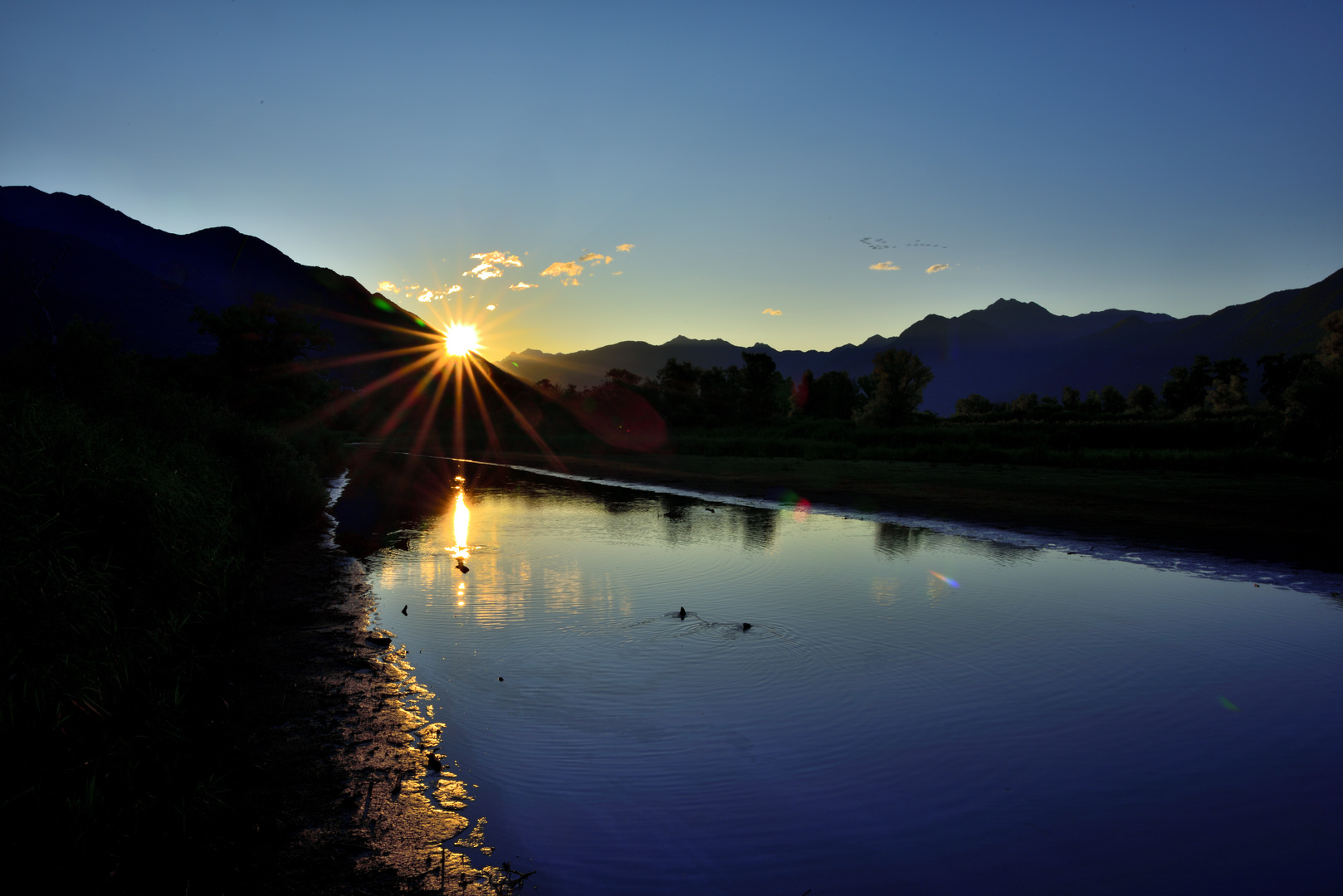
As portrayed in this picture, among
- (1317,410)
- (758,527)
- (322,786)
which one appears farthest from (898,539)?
(1317,410)

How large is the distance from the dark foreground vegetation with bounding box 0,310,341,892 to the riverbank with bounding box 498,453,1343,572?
19472mm

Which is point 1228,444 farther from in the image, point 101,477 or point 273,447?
point 101,477

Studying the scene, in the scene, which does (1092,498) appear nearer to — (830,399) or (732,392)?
(732,392)

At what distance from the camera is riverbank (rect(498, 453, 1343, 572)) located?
1822 centimetres

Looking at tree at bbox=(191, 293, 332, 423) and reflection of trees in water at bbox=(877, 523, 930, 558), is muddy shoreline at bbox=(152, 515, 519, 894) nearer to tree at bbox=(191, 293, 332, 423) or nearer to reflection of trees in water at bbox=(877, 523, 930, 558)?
reflection of trees in water at bbox=(877, 523, 930, 558)

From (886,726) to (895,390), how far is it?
72757 millimetres

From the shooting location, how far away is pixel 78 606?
20.6 feet

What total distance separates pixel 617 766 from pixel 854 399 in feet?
477

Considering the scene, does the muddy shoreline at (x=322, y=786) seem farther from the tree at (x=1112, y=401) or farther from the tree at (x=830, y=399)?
the tree at (x=1112, y=401)

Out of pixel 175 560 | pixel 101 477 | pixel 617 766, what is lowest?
pixel 617 766

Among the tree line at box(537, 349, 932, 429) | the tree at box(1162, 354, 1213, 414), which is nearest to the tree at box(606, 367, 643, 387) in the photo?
the tree line at box(537, 349, 932, 429)

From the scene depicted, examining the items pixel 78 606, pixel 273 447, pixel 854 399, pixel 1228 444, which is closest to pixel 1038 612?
pixel 78 606

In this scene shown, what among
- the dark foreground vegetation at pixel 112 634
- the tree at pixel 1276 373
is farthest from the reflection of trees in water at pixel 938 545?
the tree at pixel 1276 373

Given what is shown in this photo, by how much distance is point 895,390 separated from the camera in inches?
2995
